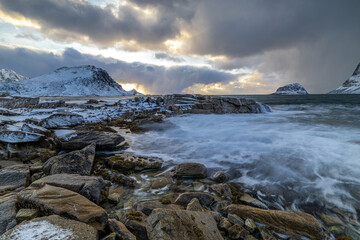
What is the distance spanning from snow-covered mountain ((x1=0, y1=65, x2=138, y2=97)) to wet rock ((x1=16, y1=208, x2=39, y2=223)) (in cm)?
14794

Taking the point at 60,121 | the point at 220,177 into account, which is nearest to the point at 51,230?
the point at 220,177

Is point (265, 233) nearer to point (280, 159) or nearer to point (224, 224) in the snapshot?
point (224, 224)

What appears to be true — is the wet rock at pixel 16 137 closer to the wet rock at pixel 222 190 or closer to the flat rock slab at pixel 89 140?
the flat rock slab at pixel 89 140

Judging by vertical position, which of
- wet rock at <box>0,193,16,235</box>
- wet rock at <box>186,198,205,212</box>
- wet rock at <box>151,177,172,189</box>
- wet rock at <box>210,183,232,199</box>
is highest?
wet rock at <box>0,193,16,235</box>

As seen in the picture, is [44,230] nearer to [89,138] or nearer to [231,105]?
[89,138]

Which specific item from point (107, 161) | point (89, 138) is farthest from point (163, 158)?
point (89, 138)

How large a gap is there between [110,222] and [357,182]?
7.67 meters

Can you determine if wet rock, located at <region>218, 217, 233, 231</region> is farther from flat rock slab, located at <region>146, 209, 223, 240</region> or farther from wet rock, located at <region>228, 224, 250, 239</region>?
flat rock slab, located at <region>146, 209, 223, 240</region>

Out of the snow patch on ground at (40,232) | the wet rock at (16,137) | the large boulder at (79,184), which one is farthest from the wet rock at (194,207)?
the wet rock at (16,137)

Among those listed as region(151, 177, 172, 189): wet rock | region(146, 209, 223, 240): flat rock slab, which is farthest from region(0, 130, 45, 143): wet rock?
region(146, 209, 223, 240): flat rock slab

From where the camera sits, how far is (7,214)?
260 cm

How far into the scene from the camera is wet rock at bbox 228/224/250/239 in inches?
127

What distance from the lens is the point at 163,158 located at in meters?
7.66

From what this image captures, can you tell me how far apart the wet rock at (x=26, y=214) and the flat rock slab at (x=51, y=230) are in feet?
1.06
